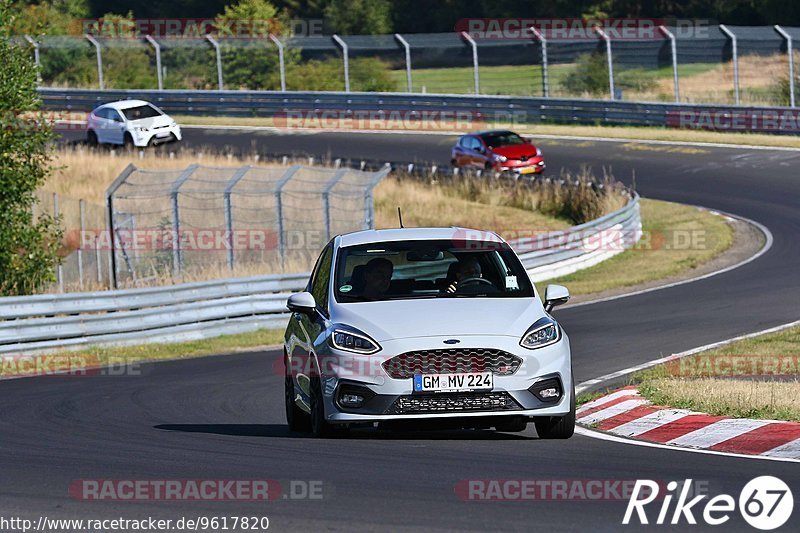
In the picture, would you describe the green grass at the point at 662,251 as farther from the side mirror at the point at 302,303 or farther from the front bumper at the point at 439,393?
the front bumper at the point at 439,393

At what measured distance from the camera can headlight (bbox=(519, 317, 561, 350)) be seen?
9492 millimetres

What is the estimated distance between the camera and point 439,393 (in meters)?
9.32

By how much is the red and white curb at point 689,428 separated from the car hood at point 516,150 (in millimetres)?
25522

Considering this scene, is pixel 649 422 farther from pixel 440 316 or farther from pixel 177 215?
pixel 177 215

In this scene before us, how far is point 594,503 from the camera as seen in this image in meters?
7.29

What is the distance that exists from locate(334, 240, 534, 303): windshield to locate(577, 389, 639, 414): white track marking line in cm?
169

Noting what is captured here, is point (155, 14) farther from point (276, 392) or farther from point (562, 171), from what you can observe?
point (276, 392)

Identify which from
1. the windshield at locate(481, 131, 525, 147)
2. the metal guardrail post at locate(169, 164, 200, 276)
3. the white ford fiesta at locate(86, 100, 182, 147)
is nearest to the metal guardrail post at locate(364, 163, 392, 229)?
the metal guardrail post at locate(169, 164, 200, 276)

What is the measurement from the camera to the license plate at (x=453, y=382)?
367 inches

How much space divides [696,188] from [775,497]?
2824 centimetres

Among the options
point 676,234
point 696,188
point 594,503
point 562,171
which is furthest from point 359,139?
point 594,503

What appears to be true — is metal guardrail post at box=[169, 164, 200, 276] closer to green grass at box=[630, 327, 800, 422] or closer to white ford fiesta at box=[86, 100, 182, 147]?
green grass at box=[630, 327, 800, 422]

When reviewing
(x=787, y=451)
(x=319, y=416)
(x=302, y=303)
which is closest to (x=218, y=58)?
(x=302, y=303)

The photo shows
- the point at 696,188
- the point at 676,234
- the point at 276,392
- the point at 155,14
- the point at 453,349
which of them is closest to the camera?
the point at 453,349
